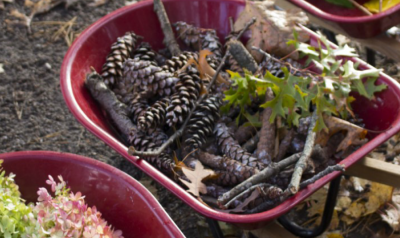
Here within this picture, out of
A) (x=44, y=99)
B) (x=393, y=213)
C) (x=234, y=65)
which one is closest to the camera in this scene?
(x=234, y=65)

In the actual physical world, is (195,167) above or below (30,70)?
above

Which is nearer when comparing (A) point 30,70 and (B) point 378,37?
(B) point 378,37

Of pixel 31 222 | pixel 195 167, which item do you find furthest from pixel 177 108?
pixel 31 222

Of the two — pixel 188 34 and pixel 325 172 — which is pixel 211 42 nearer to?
pixel 188 34

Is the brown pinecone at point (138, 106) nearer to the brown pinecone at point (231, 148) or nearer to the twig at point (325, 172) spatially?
the brown pinecone at point (231, 148)

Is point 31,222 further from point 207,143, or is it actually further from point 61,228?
point 207,143

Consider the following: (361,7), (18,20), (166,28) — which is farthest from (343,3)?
(18,20)
